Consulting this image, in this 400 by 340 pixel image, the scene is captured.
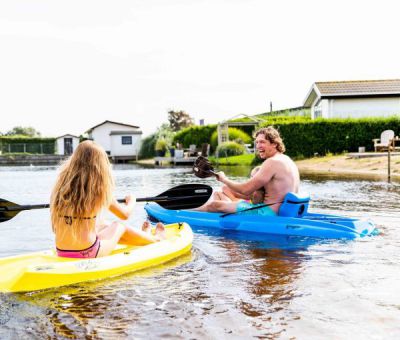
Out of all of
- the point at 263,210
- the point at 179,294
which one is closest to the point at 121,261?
the point at 179,294

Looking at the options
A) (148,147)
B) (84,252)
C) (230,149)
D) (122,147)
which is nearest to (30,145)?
(122,147)

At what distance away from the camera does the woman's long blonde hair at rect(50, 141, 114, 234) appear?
5156mm

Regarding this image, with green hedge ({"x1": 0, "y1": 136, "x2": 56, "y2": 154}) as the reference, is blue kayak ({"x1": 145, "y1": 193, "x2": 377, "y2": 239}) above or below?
below

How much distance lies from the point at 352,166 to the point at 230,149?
484 inches

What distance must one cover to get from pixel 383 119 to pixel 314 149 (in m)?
3.88

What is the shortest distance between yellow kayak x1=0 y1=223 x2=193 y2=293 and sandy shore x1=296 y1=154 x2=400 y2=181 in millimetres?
13536

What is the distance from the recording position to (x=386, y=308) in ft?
15.0

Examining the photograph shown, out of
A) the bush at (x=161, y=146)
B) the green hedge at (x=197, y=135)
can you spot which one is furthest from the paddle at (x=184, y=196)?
the bush at (x=161, y=146)

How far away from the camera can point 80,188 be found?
5.14m

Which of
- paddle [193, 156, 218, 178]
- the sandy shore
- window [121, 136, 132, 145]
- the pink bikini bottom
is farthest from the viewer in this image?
window [121, 136, 132, 145]

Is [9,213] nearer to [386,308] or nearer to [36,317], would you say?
[36,317]

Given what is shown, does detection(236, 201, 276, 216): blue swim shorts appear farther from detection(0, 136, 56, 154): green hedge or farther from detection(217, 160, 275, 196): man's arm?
detection(0, 136, 56, 154): green hedge

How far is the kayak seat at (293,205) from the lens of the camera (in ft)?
25.3

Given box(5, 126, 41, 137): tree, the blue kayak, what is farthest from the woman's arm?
box(5, 126, 41, 137): tree
